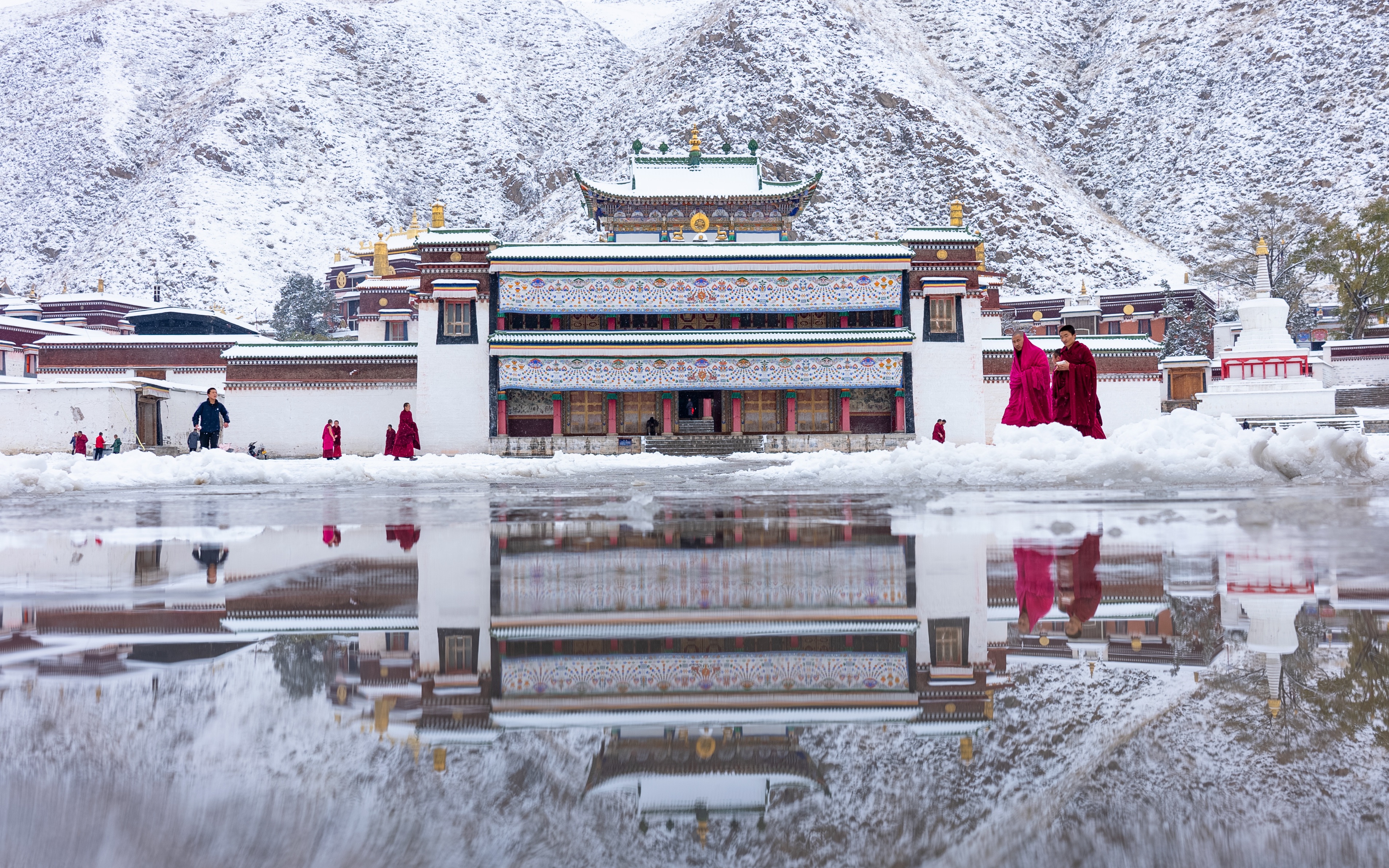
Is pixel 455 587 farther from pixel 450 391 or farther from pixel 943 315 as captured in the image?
pixel 943 315

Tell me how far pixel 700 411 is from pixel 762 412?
209cm

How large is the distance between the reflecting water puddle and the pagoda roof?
→ 31.9 meters

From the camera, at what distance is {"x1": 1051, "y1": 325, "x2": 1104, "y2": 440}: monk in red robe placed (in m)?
12.3

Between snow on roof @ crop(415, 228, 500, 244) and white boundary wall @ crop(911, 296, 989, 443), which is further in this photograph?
white boundary wall @ crop(911, 296, 989, 443)

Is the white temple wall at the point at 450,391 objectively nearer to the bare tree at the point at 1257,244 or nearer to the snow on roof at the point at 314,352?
the snow on roof at the point at 314,352

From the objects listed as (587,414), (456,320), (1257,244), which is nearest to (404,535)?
(587,414)

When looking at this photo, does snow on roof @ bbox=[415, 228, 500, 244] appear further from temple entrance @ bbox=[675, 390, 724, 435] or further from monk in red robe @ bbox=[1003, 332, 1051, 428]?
monk in red robe @ bbox=[1003, 332, 1051, 428]

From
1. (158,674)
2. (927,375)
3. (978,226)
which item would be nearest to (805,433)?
(927,375)

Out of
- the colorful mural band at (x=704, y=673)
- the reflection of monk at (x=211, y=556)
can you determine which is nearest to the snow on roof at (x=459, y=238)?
the reflection of monk at (x=211, y=556)

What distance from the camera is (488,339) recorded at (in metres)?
31.3

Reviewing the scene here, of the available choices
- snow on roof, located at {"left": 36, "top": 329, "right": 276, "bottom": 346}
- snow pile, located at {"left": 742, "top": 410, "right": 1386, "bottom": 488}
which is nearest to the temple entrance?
snow on roof, located at {"left": 36, "top": 329, "right": 276, "bottom": 346}

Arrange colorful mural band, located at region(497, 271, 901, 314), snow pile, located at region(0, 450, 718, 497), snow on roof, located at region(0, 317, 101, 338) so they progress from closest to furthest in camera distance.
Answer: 1. snow pile, located at region(0, 450, 718, 497)
2. colorful mural band, located at region(497, 271, 901, 314)
3. snow on roof, located at region(0, 317, 101, 338)

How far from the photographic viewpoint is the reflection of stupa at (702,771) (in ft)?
5.56

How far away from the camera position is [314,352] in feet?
105
